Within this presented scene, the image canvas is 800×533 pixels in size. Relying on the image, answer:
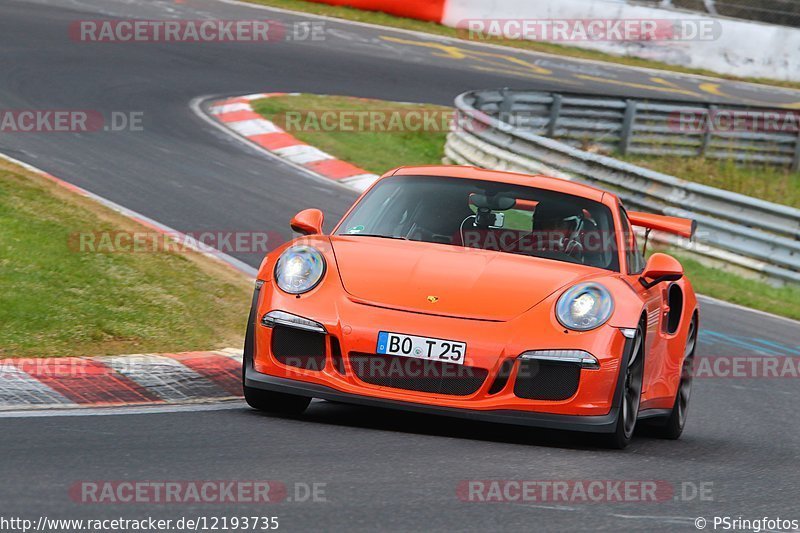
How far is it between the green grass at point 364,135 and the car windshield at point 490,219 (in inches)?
355

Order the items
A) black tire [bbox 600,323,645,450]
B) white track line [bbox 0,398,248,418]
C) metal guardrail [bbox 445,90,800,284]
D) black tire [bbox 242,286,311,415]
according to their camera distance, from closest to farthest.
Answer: white track line [bbox 0,398,248,418] → black tire [bbox 600,323,645,450] → black tire [bbox 242,286,311,415] → metal guardrail [bbox 445,90,800,284]

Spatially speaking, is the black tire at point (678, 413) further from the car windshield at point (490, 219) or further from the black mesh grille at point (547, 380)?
the black mesh grille at point (547, 380)

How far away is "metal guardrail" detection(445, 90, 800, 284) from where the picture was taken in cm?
1432

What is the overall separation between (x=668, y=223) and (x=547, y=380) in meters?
2.03

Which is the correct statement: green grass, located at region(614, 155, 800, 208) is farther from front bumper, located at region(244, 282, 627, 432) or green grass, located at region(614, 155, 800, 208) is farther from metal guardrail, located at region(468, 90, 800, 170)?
front bumper, located at region(244, 282, 627, 432)

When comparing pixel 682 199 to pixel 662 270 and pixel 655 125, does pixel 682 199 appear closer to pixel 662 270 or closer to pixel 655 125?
pixel 655 125

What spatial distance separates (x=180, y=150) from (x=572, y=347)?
9.57m

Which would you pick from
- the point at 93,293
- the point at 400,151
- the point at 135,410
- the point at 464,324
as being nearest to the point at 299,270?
the point at 464,324

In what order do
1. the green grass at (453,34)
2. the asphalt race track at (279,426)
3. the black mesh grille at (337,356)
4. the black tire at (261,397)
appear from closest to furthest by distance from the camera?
1. the asphalt race track at (279,426)
2. the black mesh grille at (337,356)
3. the black tire at (261,397)
4. the green grass at (453,34)

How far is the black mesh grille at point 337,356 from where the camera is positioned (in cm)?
598

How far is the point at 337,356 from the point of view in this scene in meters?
5.99

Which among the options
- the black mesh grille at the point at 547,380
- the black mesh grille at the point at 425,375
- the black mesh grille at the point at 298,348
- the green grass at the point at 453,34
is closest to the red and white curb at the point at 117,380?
the black mesh grille at the point at 298,348

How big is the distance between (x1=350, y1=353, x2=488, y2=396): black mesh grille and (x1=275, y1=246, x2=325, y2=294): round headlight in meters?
0.48

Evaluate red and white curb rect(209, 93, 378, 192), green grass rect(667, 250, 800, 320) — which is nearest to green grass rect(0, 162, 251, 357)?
green grass rect(667, 250, 800, 320)
